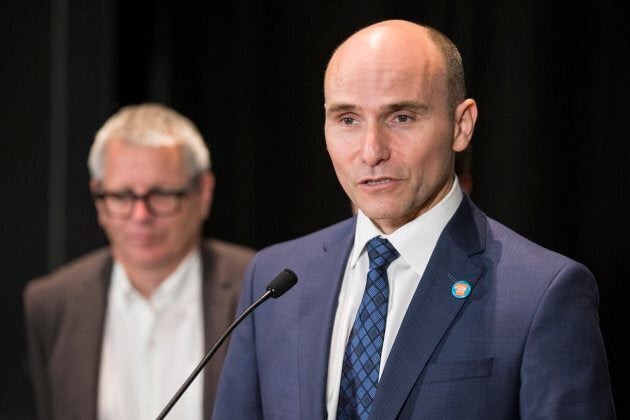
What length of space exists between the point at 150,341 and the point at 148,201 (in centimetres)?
A: 50

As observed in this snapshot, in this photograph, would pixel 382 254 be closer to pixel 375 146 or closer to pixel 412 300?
pixel 412 300

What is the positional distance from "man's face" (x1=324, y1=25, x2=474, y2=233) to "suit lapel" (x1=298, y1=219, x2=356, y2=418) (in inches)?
6.9

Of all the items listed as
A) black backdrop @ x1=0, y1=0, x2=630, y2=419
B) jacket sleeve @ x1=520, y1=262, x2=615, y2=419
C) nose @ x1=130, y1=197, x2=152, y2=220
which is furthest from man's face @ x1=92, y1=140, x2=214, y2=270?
jacket sleeve @ x1=520, y1=262, x2=615, y2=419

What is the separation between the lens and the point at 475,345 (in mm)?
1701

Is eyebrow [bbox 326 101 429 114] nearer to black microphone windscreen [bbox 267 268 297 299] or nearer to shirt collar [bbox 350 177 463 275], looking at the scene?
shirt collar [bbox 350 177 463 275]

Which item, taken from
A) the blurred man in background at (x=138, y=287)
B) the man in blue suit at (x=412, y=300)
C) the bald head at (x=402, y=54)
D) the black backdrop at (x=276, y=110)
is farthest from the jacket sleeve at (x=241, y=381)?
the blurred man in background at (x=138, y=287)

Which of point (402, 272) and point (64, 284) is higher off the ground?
point (402, 272)

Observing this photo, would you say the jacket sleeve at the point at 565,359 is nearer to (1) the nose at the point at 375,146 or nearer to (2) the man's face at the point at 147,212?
(1) the nose at the point at 375,146

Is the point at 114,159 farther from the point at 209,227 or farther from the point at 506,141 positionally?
the point at 506,141

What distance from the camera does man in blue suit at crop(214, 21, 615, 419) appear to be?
167 centimetres

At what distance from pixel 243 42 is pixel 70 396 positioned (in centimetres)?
138

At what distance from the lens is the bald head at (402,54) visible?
1787mm

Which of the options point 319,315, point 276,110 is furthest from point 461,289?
point 276,110

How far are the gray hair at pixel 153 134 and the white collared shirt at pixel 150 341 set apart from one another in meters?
0.34
